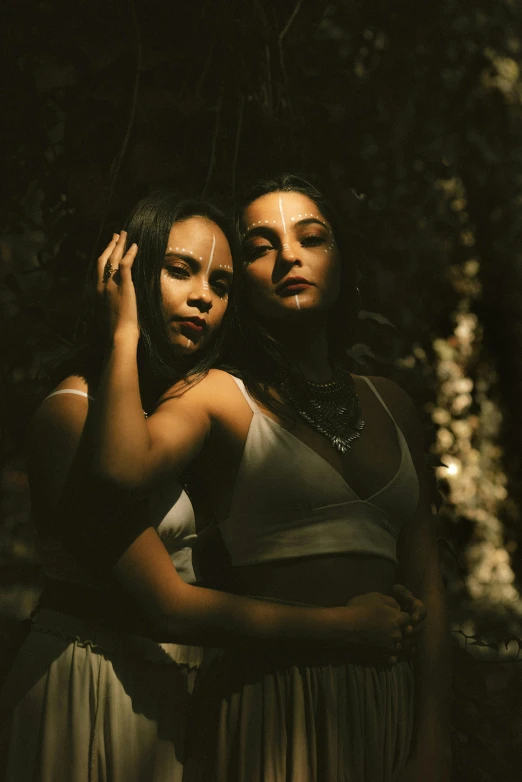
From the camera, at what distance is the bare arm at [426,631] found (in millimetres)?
1348

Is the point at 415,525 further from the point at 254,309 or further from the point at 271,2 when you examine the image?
the point at 271,2

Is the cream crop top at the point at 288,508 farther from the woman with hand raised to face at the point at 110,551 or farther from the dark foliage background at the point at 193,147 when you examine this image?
the dark foliage background at the point at 193,147

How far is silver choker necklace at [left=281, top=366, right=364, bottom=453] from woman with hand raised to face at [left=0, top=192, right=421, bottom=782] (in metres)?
0.09

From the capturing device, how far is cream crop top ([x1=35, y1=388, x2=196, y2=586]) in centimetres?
130

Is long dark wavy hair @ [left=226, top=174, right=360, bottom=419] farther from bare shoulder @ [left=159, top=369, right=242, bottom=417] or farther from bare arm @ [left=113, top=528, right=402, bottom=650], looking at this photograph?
bare arm @ [left=113, top=528, right=402, bottom=650]

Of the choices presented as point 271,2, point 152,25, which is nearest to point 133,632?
point 152,25

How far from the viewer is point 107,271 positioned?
129 cm

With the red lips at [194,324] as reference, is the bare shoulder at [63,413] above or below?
below

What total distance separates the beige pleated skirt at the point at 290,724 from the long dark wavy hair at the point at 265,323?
1.22 ft

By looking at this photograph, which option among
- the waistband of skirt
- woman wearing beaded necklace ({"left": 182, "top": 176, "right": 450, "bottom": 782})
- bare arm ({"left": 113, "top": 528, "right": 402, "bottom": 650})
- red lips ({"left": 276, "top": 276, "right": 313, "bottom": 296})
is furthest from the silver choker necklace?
the waistband of skirt

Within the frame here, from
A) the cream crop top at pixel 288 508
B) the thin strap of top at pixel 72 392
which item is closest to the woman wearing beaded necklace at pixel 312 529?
the cream crop top at pixel 288 508

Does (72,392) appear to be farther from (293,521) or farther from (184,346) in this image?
(293,521)

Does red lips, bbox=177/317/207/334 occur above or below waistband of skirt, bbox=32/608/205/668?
above

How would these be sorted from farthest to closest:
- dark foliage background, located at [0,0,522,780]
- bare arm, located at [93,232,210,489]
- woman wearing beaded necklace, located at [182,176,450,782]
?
dark foliage background, located at [0,0,522,780], woman wearing beaded necklace, located at [182,176,450,782], bare arm, located at [93,232,210,489]
